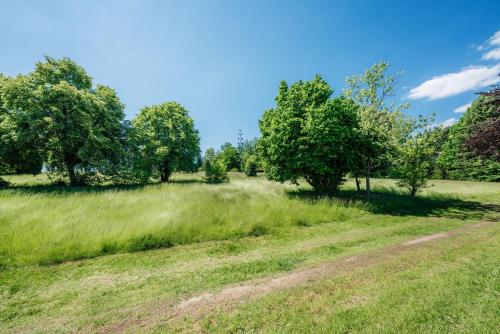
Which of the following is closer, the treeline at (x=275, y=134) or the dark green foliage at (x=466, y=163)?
the treeline at (x=275, y=134)

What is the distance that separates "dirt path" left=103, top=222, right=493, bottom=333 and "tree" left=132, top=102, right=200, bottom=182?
82.0 feet

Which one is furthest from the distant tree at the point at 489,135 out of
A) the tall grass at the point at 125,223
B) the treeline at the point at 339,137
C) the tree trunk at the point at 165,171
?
the tree trunk at the point at 165,171

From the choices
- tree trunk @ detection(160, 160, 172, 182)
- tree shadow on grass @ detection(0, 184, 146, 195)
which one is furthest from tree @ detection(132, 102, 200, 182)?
tree shadow on grass @ detection(0, 184, 146, 195)

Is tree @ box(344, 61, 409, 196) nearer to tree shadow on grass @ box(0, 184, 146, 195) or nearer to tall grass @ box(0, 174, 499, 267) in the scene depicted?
tall grass @ box(0, 174, 499, 267)

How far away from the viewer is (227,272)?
5848 millimetres

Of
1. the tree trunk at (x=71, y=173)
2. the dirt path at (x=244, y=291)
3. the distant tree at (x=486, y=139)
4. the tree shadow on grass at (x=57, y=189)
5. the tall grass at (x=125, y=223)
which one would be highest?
the distant tree at (x=486, y=139)

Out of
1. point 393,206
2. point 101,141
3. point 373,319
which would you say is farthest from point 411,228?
point 101,141

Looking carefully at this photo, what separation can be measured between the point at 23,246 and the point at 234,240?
252 inches

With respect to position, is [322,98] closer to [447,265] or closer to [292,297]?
[447,265]

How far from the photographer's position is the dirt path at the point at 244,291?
3941 mm

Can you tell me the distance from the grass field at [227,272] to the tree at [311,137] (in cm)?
718

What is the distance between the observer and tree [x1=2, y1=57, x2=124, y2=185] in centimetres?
1911

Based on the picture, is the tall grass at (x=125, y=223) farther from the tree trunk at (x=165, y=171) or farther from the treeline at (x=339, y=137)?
the tree trunk at (x=165, y=171)

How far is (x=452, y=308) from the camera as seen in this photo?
393 cm
